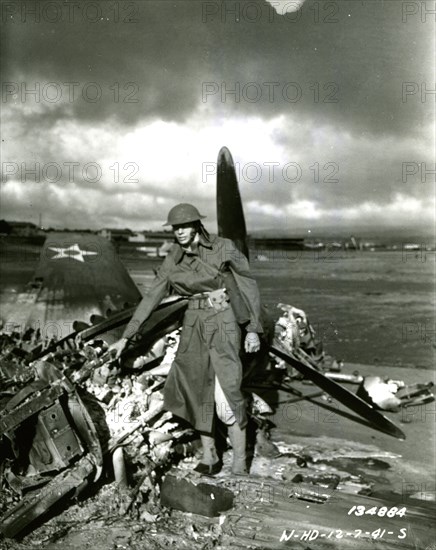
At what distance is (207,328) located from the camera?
148 inches

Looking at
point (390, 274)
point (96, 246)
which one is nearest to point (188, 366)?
point (96, 246)

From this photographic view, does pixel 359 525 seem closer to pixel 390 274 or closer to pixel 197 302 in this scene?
pixel 197 302

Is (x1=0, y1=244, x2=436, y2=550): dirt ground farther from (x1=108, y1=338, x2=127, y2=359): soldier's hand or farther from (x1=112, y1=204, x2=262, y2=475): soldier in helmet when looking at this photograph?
(x1=108, y1=338, x2=127, y2=359): soldier's hand

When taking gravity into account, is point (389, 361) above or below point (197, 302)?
below

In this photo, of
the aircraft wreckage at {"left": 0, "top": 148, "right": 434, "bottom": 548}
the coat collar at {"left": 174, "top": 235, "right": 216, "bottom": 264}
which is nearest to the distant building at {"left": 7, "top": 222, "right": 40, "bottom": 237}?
the aircraft wreckage at {"left": 0, "top": 148, "right": 434, "bottom": 548}

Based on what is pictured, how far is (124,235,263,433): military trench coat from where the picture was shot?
365cm

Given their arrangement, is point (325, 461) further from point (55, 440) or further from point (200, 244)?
point (55, 440)

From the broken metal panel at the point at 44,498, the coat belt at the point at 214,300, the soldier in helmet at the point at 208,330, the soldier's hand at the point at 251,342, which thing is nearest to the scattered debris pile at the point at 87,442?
the broken metal panel at the point at 44,498

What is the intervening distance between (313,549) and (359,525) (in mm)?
337

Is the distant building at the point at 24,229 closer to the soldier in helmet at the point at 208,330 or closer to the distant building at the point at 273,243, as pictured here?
the soldier in helmet at the point at 208,330

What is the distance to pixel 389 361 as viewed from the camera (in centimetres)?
884

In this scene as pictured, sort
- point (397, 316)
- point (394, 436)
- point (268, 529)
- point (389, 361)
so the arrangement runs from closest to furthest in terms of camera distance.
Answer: point (268, 529)
point (394, 436)
point (389, 361)
point (397, 316)

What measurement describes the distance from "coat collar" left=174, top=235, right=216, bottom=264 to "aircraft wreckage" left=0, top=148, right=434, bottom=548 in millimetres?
791

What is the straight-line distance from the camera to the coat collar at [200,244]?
3.78 m
